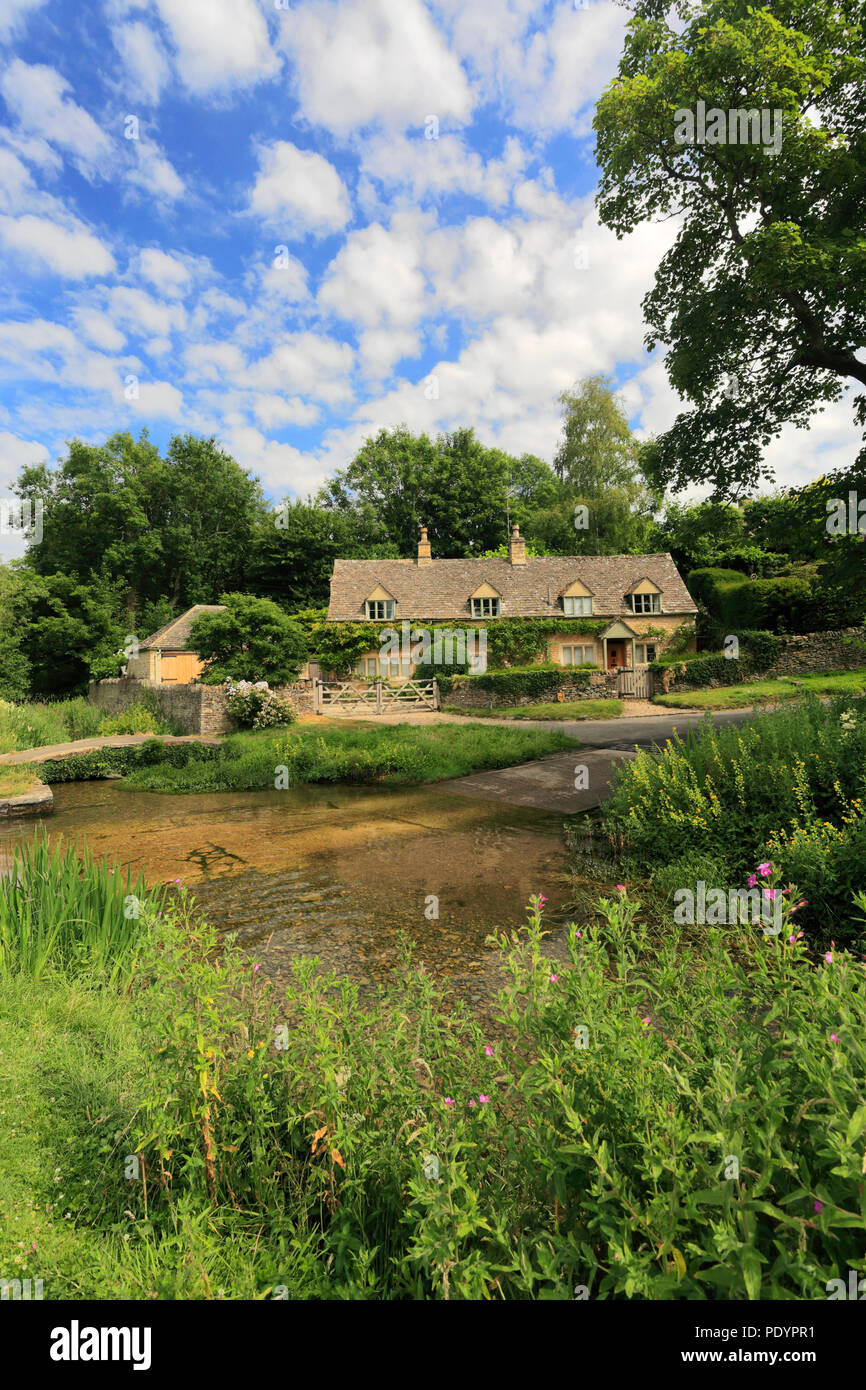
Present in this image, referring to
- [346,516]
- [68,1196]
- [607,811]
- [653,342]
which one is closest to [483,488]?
[346,516]

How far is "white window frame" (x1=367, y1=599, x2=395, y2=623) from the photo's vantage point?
3881cm

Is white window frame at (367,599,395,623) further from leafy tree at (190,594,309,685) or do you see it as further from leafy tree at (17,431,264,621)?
leafy tree at (17,431,264,621)

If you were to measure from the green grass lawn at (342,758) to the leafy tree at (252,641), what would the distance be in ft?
16.0

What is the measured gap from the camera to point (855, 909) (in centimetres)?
586

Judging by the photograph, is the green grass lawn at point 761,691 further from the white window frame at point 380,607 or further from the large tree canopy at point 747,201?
the white window frame at point 380,607

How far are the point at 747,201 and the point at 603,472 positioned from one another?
32.7 m

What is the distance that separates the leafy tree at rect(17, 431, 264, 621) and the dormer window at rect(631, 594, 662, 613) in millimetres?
30129

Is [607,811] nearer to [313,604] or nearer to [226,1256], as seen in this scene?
[226,1256]

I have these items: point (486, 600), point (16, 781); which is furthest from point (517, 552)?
point (16, 781)

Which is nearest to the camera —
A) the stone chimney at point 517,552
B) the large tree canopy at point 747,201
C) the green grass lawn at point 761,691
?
the large tree canopy at point 747,201

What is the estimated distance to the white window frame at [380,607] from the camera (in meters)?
38.8

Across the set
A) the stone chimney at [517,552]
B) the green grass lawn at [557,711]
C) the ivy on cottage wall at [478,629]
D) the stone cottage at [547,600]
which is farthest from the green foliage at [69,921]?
the stone chimney at [517,552]

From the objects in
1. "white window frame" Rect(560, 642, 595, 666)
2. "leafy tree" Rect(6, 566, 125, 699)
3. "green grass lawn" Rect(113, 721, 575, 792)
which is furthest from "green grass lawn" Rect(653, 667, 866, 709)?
"leafy tree" Rect(6, 566, 125, 699)
